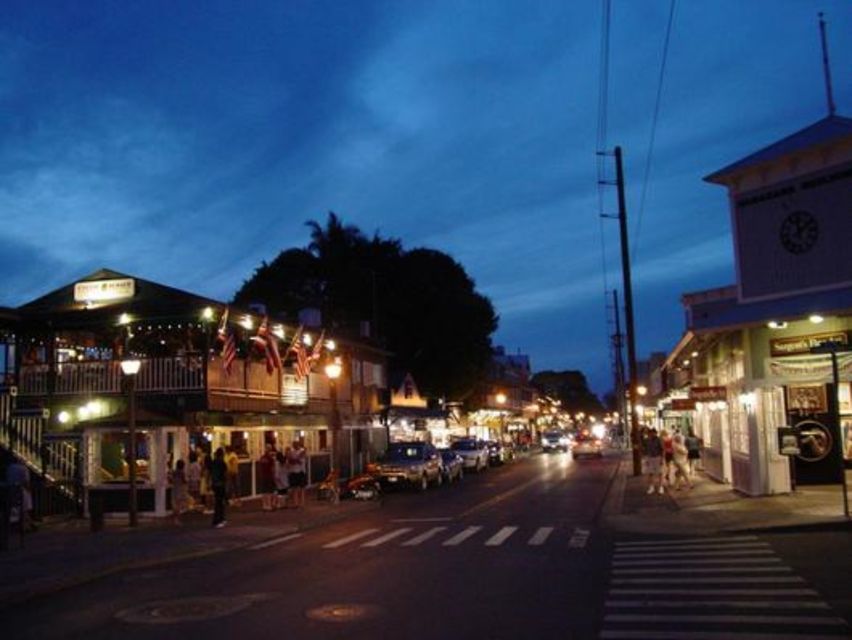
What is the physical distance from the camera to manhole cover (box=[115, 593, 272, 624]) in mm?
10617

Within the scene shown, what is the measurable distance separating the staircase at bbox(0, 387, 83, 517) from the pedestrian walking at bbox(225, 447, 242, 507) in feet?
13.0

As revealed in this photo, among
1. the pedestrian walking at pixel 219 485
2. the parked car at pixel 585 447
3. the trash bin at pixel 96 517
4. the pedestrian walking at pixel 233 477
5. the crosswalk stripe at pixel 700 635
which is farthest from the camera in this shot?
the parked car at pixel 585 447

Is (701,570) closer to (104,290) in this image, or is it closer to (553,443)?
(104,290)

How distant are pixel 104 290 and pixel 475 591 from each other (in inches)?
776

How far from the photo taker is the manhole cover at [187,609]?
34.8 ft

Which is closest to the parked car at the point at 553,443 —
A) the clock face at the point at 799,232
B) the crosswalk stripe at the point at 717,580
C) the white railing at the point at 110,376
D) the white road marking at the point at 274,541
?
the white railing at the point at 110,376

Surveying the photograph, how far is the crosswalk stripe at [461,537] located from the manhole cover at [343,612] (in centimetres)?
628

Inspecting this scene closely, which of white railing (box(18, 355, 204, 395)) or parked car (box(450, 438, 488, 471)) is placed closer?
white railing (box(18, 355, 204, 395))

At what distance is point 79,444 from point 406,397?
27.0m

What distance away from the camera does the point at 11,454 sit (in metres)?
25.8

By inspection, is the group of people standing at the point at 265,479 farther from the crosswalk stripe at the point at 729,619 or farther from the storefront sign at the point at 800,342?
the crosswalk stripe at the point at 729,619

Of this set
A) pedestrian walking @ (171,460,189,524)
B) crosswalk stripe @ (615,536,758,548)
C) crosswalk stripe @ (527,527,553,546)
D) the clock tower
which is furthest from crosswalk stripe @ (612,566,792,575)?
pedestrian walking @ (171,460,189,524)

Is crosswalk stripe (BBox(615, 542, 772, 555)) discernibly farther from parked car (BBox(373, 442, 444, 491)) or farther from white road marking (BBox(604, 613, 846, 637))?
parked car (BBox(373, 442, 444, 491))

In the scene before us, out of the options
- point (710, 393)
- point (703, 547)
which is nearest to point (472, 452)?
point (710, 393)
